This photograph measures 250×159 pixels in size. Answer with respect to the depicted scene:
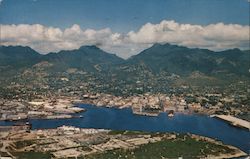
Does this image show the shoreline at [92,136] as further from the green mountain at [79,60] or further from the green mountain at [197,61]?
the green mountain at [79,60]

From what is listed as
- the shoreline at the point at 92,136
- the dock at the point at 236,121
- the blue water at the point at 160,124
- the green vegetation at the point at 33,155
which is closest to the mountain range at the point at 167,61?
the dock at the point at 236,121

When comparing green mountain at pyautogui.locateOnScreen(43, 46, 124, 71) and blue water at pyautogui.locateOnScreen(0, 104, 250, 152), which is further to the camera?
green mountain at pyautogui.locateOnScreen(43, 46, 124, 71)

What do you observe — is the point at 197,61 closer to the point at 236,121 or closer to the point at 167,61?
the point at 167,61

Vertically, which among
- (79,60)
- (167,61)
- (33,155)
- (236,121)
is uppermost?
(167,61)

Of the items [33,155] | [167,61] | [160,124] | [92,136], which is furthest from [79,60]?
[33,155]

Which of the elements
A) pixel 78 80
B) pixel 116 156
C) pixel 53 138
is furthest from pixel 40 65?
pixel 116 156

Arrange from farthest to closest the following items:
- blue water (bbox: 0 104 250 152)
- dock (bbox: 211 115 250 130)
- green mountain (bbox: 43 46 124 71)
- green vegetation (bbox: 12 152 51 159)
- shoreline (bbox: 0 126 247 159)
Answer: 1. green mountain (bbox: 43 46 124 71)
2. dock (bbox: 211 115 250 130)
3. blue water (bbox: 0 104 250 152)
4. shoreline (bbox: 0 126 247 159)
5. green vegetation (bbox: 12 152 51 159)

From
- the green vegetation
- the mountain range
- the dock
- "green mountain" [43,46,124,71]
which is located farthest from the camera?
"green mountain" [43,46,124,71]

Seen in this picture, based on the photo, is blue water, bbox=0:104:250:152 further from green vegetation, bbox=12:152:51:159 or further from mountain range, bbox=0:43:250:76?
mountain range, bbox=0:43:250:76

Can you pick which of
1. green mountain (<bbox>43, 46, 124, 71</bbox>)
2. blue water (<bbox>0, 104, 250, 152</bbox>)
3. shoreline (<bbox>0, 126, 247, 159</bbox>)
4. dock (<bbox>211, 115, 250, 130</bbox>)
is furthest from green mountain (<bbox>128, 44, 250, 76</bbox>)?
shoreline (<bbox>0, 126, 247, 159</bbox>)
